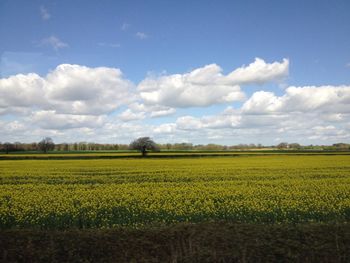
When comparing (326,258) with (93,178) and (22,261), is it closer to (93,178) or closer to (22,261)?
Answer: (22,261)

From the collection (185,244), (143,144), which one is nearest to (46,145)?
(143,144)

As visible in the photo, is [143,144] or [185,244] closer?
[185,244]

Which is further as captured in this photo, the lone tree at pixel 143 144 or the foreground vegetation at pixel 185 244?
the lone tree at pixel 143 144

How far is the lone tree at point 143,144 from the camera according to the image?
10075 cm

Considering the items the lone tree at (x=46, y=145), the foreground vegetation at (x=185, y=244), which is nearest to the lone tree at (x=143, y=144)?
the lone tree at (x=46, y=145)

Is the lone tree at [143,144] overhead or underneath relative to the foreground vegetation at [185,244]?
overhead

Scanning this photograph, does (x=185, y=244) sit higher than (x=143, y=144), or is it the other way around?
(x=143, y=144)

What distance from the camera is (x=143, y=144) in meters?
101

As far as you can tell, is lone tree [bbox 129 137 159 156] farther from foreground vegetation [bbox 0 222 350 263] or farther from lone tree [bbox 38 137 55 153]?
foreground vegetation [bbox 0 222 350 263]

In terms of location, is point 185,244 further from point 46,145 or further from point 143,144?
point 46,145

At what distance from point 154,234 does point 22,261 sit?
4010 millimetres

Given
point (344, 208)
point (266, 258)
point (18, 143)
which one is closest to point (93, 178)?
point (344, 208)

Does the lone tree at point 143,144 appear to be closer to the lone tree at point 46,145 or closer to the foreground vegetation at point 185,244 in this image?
the lone tree at point 46,145

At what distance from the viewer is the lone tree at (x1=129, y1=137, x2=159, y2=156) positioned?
10075 cm
